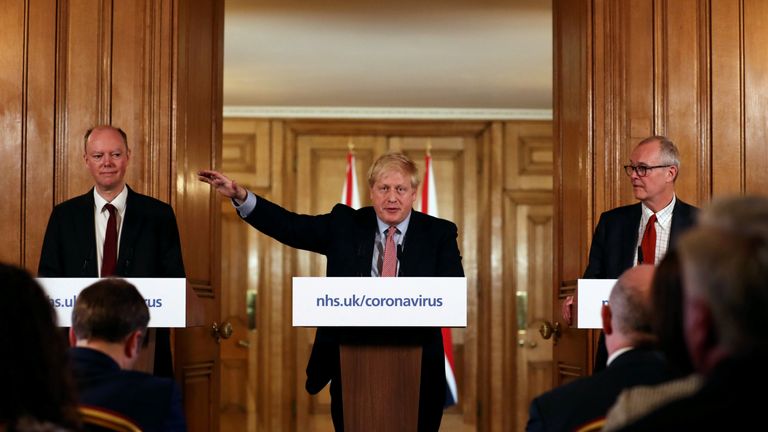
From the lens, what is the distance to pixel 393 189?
4.33 meters

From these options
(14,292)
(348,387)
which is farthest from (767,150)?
(14,292)

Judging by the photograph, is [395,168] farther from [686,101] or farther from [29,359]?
[29,359]

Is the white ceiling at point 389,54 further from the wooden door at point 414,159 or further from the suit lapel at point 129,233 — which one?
the suit lapel at point 129,233

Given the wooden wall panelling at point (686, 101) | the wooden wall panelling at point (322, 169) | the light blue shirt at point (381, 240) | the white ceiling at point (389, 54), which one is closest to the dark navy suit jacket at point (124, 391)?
the light blue shirt at point (381, 240)

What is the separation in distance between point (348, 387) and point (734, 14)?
2888mm

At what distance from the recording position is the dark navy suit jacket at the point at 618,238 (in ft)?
14.4

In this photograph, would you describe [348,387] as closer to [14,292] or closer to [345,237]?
[345,237]

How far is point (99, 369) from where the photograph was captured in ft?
7.40

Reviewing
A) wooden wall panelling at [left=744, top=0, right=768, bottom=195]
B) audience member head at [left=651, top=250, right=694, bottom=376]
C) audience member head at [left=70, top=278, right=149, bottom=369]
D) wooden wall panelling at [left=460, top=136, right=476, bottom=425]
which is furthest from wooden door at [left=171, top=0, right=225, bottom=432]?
wooden wall panelling at [left=460, top=136, right=476, bottom=425]

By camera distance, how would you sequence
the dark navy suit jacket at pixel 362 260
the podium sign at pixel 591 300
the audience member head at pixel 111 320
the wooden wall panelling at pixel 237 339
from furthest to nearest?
the wooden wall panelling at pixel 237 339 → the dark navy suit jacket at pixel 362 260 → the podium sign at pixel 591 300 → the audience member head at pixel 111 320

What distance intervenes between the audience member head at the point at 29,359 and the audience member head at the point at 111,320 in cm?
56

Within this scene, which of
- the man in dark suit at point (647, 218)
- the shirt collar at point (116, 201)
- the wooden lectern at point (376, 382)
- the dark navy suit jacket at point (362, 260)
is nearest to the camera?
the wooden lectern at point (376, 382)

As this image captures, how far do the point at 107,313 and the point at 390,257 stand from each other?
207 centimetres

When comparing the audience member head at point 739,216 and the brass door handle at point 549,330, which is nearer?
the audience member head at point 739,216
